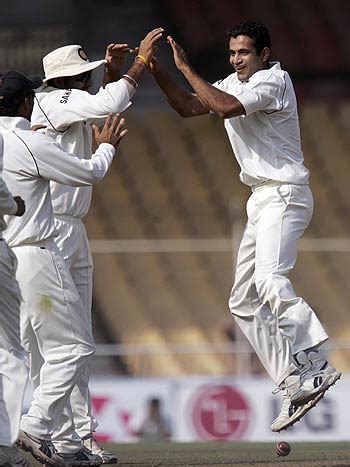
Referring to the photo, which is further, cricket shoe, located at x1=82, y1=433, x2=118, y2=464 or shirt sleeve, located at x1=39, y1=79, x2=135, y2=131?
cricket shoe, located at x1=82, y1=433, x2=118, y2=464

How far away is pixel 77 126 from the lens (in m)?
7.19

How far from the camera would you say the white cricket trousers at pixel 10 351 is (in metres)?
6.09

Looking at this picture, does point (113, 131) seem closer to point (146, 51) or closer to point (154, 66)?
point (146, 51)

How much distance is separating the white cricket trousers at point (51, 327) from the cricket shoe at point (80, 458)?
17cm

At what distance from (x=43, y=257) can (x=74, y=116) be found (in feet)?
2.90


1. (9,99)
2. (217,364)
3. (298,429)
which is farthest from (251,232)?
(217,364)

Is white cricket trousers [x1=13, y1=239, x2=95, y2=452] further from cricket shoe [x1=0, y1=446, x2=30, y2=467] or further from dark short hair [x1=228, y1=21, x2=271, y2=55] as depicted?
dark short hair [x1=228, y1=21, x2=271, y2=55]

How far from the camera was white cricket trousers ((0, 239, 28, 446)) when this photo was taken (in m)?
6.09

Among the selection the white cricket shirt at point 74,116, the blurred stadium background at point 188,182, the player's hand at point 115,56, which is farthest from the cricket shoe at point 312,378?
the blurred stadium background at point 188,182

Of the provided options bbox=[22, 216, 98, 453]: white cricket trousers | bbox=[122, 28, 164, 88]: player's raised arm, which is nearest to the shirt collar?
bbox=[22, 216, 98, 453]: white cricket trousers

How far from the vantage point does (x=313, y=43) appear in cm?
1812

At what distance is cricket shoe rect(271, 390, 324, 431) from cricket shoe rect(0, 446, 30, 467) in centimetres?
150

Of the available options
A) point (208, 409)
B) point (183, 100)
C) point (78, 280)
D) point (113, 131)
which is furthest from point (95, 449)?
point (208, 409)

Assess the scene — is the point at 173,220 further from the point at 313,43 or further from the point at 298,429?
the point at 298,429
